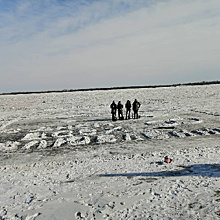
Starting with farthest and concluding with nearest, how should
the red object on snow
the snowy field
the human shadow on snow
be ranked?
the red object on snow
the human shadow on snow
the snowy field

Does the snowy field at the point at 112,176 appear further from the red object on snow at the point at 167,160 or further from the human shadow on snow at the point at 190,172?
the red object on snow at the point at 167,160

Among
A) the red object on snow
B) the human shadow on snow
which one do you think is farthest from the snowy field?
the red object on snow

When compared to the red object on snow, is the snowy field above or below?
below

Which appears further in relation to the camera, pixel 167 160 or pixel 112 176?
pixel 167 160

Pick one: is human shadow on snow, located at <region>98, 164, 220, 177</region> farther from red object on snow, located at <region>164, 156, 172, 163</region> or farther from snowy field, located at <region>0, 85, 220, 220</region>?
red object on snow, located at <region>164, 156, 172, 163</region>

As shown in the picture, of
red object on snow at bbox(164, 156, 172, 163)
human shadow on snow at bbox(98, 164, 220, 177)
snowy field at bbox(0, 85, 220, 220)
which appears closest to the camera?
snowy field at bbox(0, 85, 220, 220)

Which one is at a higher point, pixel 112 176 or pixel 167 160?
pixel 167 160

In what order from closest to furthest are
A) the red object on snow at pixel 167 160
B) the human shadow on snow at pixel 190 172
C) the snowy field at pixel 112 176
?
the snowy field at pixel 112 176
the human shadow on snow at pixel 190 172
the red object on snow at pixel 167 160

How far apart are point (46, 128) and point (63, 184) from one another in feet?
29.0

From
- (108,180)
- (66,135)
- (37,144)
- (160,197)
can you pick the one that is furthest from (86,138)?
(160,197)

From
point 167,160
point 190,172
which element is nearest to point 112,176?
point 167,160

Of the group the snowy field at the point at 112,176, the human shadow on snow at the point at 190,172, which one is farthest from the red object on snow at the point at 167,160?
the human shadow on snow at the point at 190,172

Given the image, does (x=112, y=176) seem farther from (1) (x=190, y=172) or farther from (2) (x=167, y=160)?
(1) (x=190, y=172)

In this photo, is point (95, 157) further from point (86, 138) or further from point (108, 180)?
point (86, 138)
